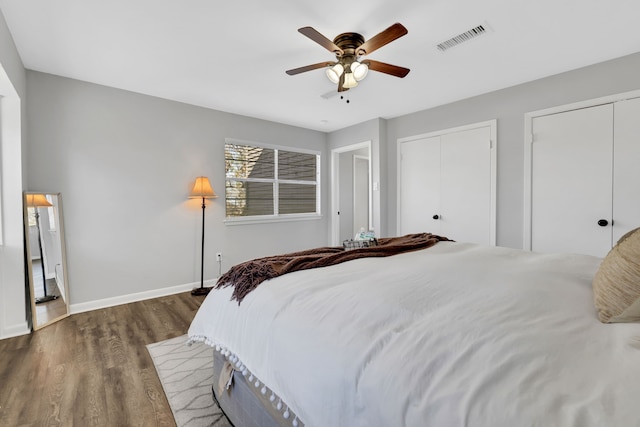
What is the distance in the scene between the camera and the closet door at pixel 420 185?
13.2ft

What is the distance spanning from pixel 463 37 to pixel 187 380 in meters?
3.25

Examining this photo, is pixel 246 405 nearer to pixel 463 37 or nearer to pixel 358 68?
pixel 358 68

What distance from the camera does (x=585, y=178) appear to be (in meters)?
2.88

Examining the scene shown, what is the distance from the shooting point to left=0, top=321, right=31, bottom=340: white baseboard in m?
2.50

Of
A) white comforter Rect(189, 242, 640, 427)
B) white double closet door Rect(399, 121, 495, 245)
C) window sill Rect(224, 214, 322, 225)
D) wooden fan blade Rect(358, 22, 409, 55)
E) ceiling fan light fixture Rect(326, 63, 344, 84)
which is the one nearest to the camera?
white comforter Rect(189, 242, 640, 427)

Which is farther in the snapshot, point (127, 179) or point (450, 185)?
point (450, 185)

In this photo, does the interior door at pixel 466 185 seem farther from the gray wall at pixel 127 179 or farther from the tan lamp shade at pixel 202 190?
Result: the tan lamp shade at pixel 202 190

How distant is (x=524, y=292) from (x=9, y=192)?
3.80 m

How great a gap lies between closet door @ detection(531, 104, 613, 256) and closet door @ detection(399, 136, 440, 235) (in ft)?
3.67

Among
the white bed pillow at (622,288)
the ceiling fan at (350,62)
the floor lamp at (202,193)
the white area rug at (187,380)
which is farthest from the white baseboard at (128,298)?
the white bed pillow at (622,288)

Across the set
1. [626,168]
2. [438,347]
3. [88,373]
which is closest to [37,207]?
[88,373]

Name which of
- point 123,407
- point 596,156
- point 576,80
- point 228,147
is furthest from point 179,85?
point 596,156

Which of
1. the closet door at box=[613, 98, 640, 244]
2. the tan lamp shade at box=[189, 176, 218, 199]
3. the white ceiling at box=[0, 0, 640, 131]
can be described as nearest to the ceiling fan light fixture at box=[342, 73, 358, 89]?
the white ceiling at box=[0, 0, 640, 131]

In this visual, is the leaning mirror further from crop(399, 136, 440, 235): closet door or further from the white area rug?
crop(399, 136, 440, 235): closet door
